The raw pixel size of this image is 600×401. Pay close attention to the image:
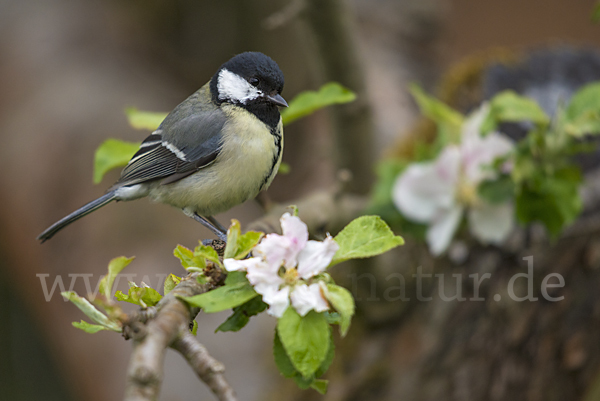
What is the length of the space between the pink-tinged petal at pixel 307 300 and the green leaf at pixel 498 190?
0.71 metres

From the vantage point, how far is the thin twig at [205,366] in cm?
40

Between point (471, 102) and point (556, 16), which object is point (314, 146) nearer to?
point (471, 102)

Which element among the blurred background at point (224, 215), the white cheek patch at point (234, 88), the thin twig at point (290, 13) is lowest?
the blurred background at point (224, 215)

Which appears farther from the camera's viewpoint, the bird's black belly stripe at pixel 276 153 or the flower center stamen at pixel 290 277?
the bird's black belly stripe at pixel 276 153

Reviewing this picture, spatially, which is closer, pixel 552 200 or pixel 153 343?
pixel 153 343

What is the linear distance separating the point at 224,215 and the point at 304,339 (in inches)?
66.6

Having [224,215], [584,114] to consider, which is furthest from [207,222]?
[224,215]

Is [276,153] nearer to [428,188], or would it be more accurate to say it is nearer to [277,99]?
[277,99]

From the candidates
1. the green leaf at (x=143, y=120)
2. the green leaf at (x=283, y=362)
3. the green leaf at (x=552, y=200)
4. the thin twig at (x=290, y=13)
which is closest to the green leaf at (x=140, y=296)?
the green leaf at (x=283, y=362)

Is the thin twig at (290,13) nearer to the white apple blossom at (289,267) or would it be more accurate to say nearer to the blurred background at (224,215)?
the blurred background at (224,215)

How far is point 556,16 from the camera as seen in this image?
3.40 metres

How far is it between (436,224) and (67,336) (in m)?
1.46

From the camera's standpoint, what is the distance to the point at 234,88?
78cm

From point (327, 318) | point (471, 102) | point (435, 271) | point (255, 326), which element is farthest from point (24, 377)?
point (327, 318)
